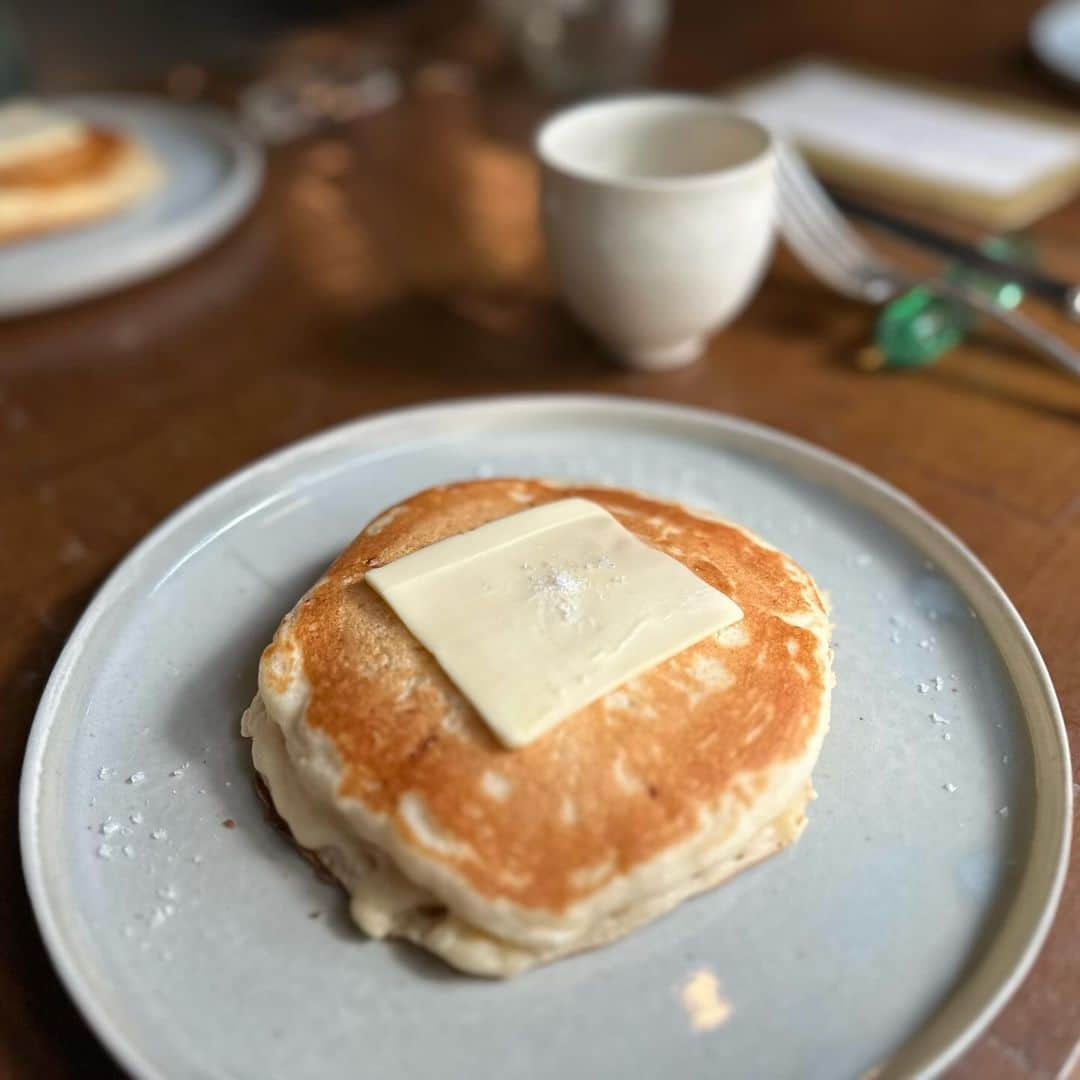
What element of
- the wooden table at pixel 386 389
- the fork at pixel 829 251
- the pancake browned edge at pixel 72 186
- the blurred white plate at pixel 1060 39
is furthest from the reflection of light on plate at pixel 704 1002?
the blurred white plate at pixel 1060 39

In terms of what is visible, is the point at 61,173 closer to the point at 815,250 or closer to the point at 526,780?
the point at 815,250

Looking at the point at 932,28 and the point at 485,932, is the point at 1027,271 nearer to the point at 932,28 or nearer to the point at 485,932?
the point at 485,932

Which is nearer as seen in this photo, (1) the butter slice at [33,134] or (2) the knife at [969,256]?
(2) the knife at [969,256]

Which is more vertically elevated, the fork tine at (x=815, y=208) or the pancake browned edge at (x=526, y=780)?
the fork tine at (x=815, y=208)

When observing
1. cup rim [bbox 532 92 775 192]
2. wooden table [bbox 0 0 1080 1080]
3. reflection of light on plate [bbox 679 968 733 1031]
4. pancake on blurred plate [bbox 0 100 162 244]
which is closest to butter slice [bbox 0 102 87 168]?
pancake on blurred plate [bbox 0 100 162 244]

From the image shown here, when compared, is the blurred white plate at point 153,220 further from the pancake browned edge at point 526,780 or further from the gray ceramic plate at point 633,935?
the pancake browned edge at point 526,780

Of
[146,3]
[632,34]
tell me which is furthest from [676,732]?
[146,3]

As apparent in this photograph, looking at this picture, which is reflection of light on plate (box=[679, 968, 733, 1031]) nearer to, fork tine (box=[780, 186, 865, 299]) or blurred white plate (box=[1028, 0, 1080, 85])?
fork tine (box=[780, 186, 865, 299])
